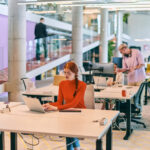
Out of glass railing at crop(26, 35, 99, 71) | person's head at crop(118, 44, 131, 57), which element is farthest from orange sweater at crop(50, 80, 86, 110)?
glass railing at crop(26, 35, 99, 71)

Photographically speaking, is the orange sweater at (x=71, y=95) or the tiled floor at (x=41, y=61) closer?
the orange sweater at (x=71, y=95)

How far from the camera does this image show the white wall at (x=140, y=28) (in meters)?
32.0

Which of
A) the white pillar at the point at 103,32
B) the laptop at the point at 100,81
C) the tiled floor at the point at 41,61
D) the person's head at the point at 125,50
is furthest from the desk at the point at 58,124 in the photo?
the white pillar at the point at 103,32

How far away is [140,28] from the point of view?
3234 centimetres

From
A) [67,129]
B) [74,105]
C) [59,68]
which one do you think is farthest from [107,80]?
[59,68]

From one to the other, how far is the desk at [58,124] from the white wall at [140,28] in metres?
27.8

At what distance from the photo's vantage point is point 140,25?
32.3 m

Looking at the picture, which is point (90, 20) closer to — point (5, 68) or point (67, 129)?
point (5, 68)

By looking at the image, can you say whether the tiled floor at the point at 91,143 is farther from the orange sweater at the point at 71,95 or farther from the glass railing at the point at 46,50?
the glass railing at the point at 46,50

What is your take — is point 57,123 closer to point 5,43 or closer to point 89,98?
point 89,98

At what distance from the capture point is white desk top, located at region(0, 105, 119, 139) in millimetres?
3636

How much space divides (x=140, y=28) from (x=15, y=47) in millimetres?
23857

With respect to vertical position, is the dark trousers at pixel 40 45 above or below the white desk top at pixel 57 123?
above

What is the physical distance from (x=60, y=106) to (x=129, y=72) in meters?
4.13
